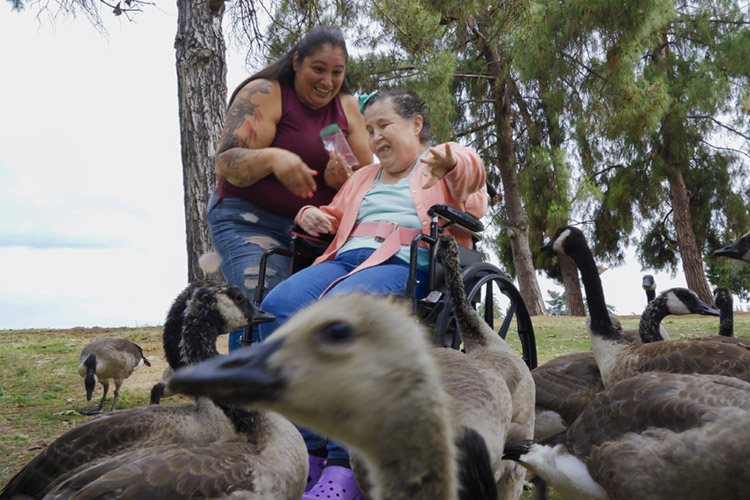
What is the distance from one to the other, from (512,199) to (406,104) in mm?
11181

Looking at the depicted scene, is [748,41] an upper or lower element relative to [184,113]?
upper

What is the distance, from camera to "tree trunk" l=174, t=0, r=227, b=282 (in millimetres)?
6801

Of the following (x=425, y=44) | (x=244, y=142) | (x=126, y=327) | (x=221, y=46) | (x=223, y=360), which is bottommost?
(x=126, y=327)

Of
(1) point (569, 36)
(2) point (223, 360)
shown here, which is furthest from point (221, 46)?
(1) point (569, 36)

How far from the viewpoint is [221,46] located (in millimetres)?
7137

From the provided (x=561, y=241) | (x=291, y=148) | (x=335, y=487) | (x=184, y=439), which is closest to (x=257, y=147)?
(x=291, y=148)

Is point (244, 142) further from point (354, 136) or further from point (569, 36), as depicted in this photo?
point (569, 36)

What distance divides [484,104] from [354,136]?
12.2 meters

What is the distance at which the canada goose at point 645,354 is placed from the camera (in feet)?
9.82

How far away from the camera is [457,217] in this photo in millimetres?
3389

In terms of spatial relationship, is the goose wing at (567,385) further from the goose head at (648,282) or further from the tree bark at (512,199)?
the tree bark at (512,199)

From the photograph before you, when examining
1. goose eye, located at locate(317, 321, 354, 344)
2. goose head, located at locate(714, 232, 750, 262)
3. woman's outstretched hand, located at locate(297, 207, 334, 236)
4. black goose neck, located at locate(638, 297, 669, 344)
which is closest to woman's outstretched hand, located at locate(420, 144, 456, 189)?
woman's outstretched hand, located at locate(297, 207, 334, 236)

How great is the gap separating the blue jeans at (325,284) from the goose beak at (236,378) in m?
1.78

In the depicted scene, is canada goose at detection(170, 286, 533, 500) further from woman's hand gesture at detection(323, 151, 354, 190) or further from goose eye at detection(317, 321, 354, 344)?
woman's hand gesture at detection(323, 151, 354, 190)
